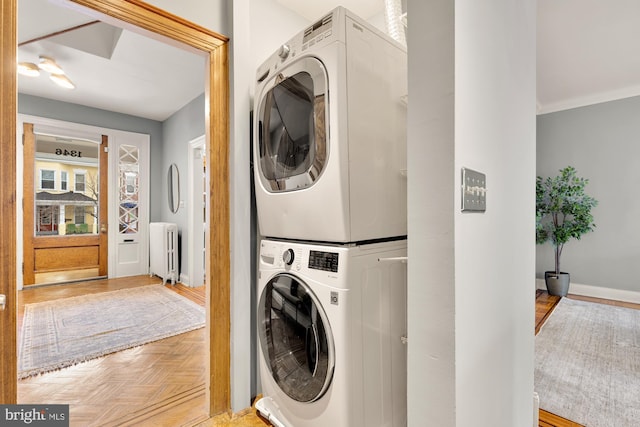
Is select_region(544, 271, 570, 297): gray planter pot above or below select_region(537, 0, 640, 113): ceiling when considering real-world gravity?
below

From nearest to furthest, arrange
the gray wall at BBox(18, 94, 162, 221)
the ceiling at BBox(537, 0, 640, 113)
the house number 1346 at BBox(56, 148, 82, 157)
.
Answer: the ceiling at BBox(537, 0, 640, 113), the gray wall at BBox(18, 94, 162, 221), the house number 1346 at BBox(56, 148, 82, 157)

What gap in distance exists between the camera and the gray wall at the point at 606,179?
146 inches

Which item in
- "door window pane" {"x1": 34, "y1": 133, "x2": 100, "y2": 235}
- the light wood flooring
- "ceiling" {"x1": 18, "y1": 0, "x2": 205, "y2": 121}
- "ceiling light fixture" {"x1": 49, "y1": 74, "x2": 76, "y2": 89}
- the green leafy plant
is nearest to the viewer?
the light wood flooring

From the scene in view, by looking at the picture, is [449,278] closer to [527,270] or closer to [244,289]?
[527,270]

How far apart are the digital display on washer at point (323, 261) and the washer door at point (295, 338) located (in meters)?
0.12

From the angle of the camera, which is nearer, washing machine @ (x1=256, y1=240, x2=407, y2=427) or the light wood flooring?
washing machine @ (x1=256, y1=240, x2=407, y2=427)

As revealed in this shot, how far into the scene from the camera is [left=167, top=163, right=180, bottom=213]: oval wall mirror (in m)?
Answer: 4.85

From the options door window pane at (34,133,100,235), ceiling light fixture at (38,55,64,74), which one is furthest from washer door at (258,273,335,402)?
door window pane at (34,133,100,235)

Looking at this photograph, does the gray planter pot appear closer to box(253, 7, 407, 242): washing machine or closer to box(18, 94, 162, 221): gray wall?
box(253, 7, 407, 242): washing machine

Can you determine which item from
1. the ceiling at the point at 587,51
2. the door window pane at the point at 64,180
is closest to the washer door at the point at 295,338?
the ceiling at the point at 587,51

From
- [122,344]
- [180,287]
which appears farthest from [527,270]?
[180,287]

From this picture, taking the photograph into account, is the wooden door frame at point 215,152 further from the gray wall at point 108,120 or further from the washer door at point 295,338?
the gray wall at point 108,120

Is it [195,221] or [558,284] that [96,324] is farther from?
[558,284]

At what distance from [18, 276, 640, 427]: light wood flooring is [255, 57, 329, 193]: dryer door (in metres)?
1.09
